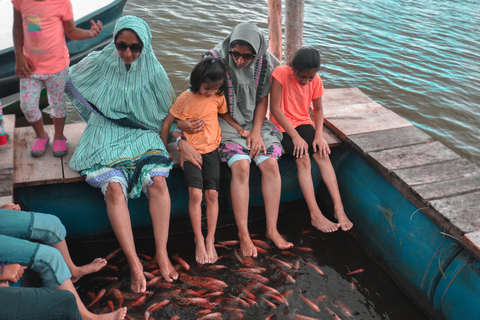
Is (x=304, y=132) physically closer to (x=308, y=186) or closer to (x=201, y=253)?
(x=308, y=186)

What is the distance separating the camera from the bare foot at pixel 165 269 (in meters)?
3.53

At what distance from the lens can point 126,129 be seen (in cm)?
367

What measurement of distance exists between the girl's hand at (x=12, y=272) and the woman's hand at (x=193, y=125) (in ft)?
5.80

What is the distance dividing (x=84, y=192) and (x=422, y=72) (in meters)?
8.11

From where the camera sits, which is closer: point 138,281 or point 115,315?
point 115,315

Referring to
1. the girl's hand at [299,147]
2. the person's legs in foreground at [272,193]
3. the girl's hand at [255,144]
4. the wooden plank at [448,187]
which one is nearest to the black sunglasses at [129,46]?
the girl's hand at [255,144]

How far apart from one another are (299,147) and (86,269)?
225cm

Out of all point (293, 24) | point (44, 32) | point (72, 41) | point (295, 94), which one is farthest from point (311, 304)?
point (72, 41)

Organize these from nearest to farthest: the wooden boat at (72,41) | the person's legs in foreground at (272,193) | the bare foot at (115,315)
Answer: the bare foot at (115,315)
the person's legs in foreground at (272,193)
the wooden boat at (72,41)

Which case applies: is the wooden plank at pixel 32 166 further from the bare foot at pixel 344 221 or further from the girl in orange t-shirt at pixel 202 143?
the bare foot at pixel 344 221

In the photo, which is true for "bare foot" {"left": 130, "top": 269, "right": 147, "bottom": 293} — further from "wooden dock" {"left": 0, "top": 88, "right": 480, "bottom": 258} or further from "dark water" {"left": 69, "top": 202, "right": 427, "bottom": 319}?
"wooden dock" {"left": 0, "top": 88, "right": 480, "bottom": 258}

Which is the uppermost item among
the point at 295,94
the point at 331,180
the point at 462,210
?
the point at 295,94

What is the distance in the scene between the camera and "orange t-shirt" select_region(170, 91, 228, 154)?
3.68 m

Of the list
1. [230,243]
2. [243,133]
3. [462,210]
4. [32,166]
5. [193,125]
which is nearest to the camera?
[462,210]
